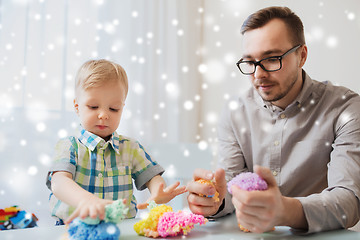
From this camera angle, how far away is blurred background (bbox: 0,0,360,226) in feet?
6.31

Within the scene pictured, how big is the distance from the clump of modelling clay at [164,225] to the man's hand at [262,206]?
126 millimetres

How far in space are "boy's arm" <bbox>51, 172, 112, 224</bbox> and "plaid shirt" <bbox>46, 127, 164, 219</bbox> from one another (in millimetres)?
50

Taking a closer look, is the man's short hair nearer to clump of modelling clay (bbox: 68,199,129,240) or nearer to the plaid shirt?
the plaid shirt

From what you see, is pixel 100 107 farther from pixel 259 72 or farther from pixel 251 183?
pixel 259 72

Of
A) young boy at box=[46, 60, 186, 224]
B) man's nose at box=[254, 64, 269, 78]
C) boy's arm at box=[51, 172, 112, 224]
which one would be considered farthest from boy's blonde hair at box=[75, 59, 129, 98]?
man's nose at box=[254, 64, 269, 78]

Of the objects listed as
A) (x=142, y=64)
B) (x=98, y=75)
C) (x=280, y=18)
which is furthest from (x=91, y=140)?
(x=142, y=64)

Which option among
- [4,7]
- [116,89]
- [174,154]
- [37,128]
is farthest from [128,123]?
[116,89]

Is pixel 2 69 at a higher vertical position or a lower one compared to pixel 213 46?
lower

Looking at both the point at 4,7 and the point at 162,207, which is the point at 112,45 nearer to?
the point at 4,7

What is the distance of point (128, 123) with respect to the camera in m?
2.46

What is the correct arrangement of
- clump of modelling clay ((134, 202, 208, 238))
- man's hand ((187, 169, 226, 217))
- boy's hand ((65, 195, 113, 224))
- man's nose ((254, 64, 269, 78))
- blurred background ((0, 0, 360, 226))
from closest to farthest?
boy's hand ((65, 195, 113, 224))
clump of modelling clay ((134, 202, 208, 238))
man's hand ((187, 169, 226, 217))
man's nose ((254, 64, 269, 78))
blurred background ((0, 0, 360, 226))

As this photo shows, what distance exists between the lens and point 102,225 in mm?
708

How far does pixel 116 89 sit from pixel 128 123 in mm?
1446

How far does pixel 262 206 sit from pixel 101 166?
50 centimetres
